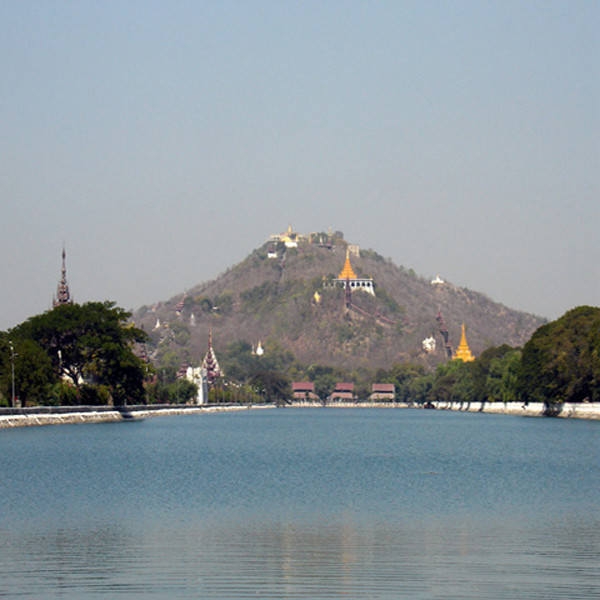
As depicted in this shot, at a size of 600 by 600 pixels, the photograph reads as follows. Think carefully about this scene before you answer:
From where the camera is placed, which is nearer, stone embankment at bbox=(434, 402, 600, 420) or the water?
the water

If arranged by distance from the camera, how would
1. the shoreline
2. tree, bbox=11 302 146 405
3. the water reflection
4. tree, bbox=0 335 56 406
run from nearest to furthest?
the water reflection < the shoreline < tree, bbox=0 335 56 406 < tree, bbox=11 302 146 405

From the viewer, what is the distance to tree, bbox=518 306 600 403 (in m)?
129

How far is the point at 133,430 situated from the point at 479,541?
78.0 metres

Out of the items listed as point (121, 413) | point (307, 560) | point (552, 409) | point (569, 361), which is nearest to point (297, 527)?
point (307, 560)

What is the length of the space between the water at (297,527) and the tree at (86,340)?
61.7m

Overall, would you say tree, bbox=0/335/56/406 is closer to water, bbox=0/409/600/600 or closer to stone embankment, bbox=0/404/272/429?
stone embankment, bbox=0/404/272/429

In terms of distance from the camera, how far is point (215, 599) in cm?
2300

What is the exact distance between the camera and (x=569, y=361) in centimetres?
13062

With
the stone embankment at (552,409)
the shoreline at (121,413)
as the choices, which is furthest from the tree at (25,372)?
the stone embankment at (552,409)

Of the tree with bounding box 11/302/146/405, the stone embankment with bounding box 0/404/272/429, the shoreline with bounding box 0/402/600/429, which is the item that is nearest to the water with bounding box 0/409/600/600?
the stone embankment with bounding box 0/404/272/429

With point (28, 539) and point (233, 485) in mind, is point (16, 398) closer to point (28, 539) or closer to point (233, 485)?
point (233, 485)

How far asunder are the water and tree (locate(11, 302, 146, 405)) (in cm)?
6175

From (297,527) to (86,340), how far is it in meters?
96.5

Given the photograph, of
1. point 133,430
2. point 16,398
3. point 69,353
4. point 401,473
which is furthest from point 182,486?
point 69,353
